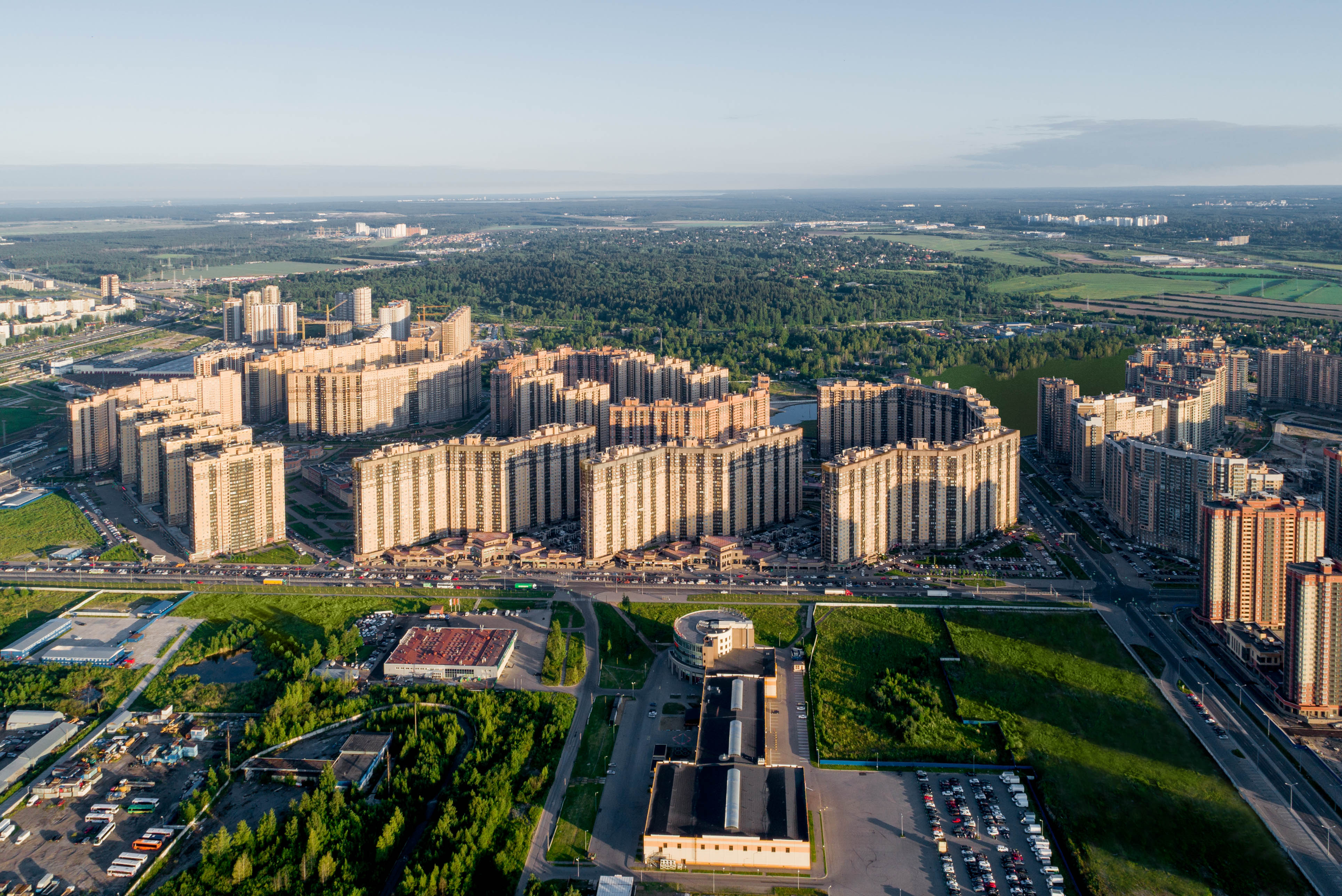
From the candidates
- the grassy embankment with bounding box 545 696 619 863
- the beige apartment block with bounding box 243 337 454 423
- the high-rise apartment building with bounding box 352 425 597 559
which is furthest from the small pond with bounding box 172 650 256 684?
the beige apartment block with bounding box 243 337 454 423

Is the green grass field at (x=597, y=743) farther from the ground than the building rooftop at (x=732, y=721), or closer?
closer

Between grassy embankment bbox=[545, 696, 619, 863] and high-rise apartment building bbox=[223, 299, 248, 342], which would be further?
high-rise apartment building bbox=[223, 299, 248, 342]

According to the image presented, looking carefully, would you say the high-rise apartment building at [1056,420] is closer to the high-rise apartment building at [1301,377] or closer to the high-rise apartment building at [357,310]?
the high-rise apartment building at [1301,377]

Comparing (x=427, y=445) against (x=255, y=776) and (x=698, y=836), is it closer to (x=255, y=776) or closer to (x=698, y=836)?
(x=255, y=776)

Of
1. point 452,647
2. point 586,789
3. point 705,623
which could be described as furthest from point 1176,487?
point 452,647

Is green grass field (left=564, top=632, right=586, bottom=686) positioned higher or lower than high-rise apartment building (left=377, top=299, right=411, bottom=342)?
lower

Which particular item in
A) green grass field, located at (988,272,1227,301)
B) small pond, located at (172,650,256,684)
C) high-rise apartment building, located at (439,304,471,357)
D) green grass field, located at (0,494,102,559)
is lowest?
small pond, located at (172,650,256,684)

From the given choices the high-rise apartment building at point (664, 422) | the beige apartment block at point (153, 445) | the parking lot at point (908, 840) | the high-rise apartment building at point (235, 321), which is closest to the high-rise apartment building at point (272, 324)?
the high-rise apartment building at point (235, 321)

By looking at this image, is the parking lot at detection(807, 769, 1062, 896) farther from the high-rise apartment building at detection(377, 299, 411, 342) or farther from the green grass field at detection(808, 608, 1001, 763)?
the high-rise apartment building at detection(377, 299, 411, 342)
